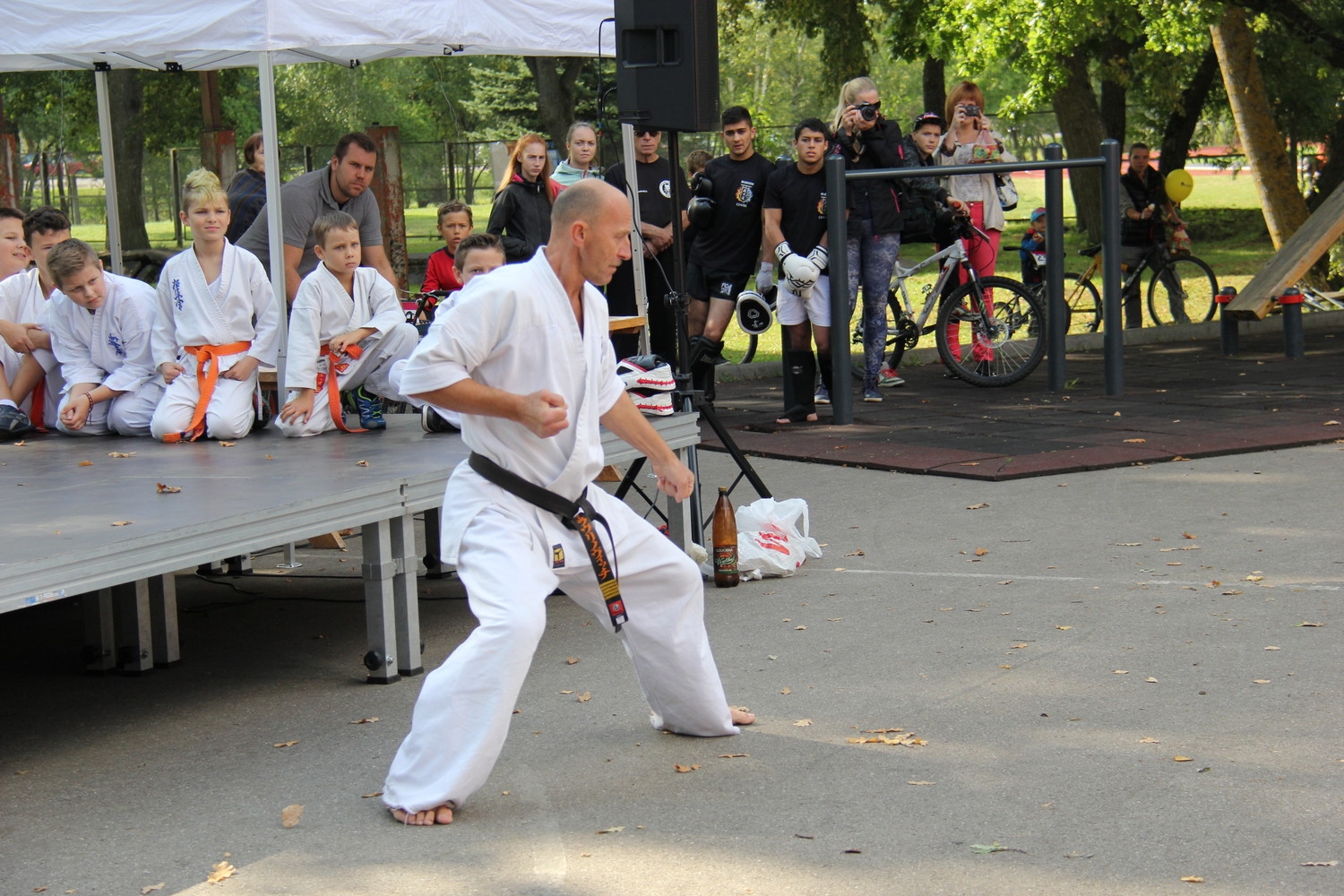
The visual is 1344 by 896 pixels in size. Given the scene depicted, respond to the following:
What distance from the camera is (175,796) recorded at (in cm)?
447

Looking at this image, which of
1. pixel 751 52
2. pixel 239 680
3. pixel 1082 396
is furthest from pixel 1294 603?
pixel 751 52

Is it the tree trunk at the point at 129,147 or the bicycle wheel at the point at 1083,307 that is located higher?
the tree trunk at the point at 129,147

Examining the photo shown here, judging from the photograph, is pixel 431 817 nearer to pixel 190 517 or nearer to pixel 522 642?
pixel 522 642

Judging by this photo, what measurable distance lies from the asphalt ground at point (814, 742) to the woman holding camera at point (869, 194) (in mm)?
3765

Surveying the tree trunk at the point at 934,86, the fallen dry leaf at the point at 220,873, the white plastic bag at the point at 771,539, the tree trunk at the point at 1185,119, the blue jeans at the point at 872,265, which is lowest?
the fallen dry leaf at the point at 220,873

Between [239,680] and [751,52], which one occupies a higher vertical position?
[751,52]

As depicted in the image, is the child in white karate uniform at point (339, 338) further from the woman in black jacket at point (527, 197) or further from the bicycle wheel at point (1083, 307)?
the bicycle wheel at point (1083, 307)

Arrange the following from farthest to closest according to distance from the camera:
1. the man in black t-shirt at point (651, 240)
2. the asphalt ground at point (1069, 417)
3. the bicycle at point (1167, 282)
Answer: the bicycle at point (1167, 282) → the man in black t-shirt at point (651, 240) → the asphalt ground at point (1069, 417)

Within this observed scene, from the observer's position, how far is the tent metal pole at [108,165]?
9.65 m

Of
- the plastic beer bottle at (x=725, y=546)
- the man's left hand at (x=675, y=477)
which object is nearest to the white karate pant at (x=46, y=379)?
the plastic beer bottle at (x=725, y=546)

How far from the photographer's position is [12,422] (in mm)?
7379

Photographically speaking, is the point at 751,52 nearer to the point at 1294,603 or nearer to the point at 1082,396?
the point at 1082,396

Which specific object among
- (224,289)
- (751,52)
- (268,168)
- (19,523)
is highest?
(751,52)

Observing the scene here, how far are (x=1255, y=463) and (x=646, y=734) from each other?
5136 millimetres
